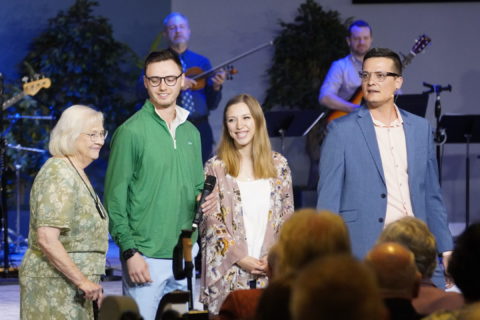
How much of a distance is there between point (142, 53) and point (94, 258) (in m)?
7.28

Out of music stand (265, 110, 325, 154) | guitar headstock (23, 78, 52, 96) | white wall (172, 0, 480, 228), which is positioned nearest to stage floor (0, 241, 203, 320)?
guitar headstock (23, 78, 52, 96)

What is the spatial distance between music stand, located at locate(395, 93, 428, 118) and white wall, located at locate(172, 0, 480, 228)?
325 centimetres

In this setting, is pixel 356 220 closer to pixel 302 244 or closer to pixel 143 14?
pixel 302 244

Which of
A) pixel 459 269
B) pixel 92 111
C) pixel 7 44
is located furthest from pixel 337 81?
pixel 459 269

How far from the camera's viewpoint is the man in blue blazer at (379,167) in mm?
4117

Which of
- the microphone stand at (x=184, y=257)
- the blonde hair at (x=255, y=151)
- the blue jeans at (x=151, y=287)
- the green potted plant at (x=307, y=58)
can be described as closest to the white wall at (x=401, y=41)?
the green potted plant at (x=307, y=58)

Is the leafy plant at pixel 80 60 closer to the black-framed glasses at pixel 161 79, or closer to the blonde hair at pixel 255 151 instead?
the blonde hair at pixel 255 151

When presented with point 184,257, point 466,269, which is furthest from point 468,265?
point 184,257

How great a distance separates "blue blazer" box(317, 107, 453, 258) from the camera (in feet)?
13.5

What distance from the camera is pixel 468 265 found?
7.83 feet

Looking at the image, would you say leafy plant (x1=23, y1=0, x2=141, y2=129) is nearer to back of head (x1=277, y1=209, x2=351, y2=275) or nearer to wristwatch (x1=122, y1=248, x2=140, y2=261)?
wristwatch (x1=122, y1=248, x2=140, y2=261)

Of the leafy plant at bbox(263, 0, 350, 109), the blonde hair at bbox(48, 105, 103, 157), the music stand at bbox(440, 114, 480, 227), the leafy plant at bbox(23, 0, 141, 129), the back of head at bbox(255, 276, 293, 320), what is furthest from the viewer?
the leafy plant at bbox(263, 0, 350, 109)

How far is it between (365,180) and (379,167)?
89 mm

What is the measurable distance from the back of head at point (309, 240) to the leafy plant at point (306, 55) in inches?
323
